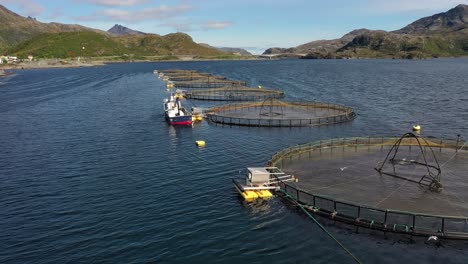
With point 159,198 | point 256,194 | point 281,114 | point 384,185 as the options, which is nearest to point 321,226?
point 256,194

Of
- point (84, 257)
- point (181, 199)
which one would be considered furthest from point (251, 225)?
point (84, 257)

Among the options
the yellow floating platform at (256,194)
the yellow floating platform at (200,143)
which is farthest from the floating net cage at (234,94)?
the yellow floating platform at (256,194)

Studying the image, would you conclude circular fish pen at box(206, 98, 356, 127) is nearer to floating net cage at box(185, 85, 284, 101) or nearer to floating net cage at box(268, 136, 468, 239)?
floating net cage at box(268, 136, 468, 239)

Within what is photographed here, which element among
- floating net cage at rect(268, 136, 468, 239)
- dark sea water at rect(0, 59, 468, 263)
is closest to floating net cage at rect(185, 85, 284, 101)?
dark sea water at rect(0, 59, 468, 263)

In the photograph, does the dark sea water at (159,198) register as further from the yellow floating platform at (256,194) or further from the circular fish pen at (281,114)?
the circular fish pen at (281,114)

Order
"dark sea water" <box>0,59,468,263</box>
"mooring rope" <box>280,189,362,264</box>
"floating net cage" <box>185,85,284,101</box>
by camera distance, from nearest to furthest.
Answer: "mooring rope" <box>280,189,362,264</box> → "dark sea water" <box>0,59,468,263</box> → "floating net cage" <box>185,85,284,101</box>

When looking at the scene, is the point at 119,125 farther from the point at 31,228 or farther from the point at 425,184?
the point at 425,184
